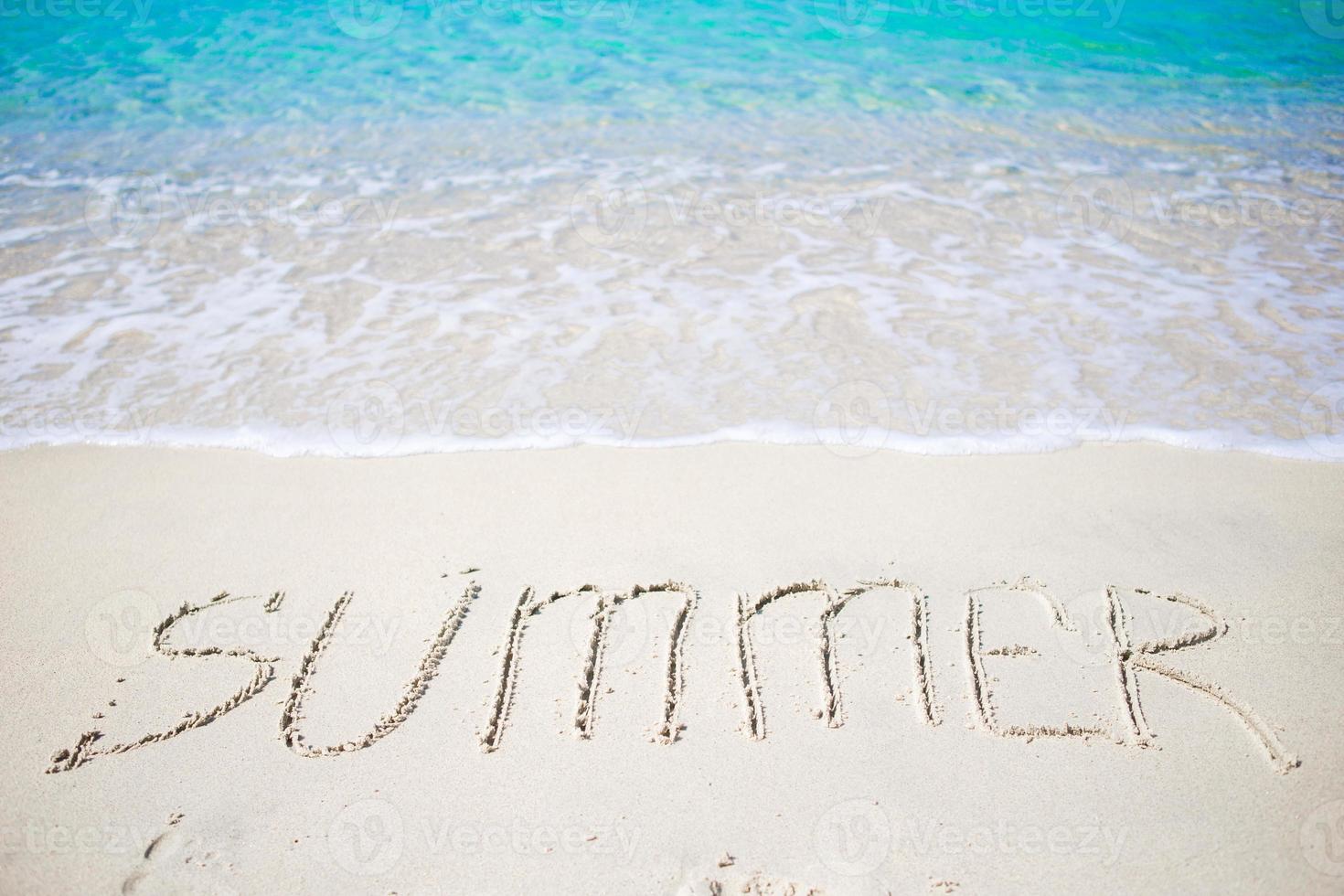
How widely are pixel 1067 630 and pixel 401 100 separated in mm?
7279

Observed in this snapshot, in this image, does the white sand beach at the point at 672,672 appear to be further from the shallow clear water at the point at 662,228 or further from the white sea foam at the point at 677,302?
the shallow clear water at the point at 662,228

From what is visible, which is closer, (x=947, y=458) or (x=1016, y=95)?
(x=947, y=458)

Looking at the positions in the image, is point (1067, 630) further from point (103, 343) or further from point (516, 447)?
point (103, 343)

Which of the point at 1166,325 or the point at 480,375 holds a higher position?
the point at 1166,325

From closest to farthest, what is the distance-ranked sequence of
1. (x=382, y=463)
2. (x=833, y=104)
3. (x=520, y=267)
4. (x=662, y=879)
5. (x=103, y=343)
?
(x=662, y=879) → (x=382, y=463) → (x=103, y=343) → (x=520, y=267) → (x=833, y=104)

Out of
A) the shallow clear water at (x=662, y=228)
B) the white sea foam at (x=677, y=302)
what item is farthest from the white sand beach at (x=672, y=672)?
the shallow clear water at (x=662, y=228)

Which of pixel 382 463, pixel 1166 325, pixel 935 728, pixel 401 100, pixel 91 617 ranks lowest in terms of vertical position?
pixel 935 728

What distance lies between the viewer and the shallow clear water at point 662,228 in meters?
3.49

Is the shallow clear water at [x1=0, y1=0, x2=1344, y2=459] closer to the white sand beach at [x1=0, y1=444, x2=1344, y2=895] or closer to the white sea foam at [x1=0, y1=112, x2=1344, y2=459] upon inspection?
the white sea foam at [x1=0, y1=112, x2=1344, y2=459]

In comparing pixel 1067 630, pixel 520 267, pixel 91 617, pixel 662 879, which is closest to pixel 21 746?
pixel 91 617

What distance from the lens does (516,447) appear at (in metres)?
3.21

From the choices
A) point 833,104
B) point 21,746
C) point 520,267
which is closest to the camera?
point 21,746

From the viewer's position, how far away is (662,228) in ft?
17.1

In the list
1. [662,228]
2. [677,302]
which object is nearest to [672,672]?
[677,302]
